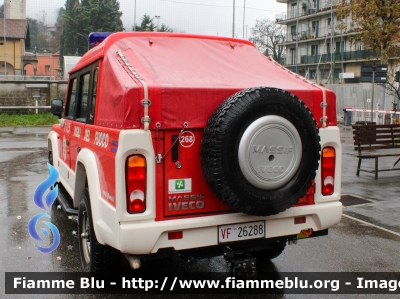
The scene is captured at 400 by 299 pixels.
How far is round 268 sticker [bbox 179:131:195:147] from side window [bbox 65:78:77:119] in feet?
8.01

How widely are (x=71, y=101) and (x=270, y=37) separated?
63.4m

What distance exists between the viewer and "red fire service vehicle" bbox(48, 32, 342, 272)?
3.46 m

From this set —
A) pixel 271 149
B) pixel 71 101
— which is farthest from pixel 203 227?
pixel 71 101

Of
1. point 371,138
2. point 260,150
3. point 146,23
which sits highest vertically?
point 146,23

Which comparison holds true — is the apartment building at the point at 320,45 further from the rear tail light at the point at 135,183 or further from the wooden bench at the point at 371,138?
the rear tail light at the point at 135,183

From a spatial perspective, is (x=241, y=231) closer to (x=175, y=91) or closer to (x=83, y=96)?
(x=175, y=91)

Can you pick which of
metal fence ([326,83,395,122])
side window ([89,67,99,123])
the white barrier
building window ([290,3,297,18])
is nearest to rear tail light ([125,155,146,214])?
side window ([89,67,99,123])

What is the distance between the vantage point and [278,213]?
3.75 meters

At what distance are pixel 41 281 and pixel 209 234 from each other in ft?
5.67

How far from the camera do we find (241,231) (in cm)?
380

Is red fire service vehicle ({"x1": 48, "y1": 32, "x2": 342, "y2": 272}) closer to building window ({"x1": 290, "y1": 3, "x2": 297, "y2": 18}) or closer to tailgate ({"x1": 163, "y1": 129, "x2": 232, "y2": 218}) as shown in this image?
tailgate ({"x1": 163, "y1": 129, "x2": 232, "y2": 218})

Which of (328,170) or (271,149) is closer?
(271,149)

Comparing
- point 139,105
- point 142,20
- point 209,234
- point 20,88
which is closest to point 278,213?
point 209,234

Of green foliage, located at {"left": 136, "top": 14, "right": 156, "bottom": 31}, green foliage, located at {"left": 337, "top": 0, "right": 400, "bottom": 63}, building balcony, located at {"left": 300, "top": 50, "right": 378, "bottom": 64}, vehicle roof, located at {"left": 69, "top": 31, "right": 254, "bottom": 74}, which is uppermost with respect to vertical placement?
green foliage, located at {"left": 136, "top": 14, "right": 156, "bottom": 31}
